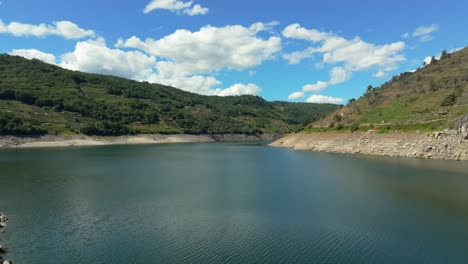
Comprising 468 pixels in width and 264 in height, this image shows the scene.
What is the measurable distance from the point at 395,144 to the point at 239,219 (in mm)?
54856

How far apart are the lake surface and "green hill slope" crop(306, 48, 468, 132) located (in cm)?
3078

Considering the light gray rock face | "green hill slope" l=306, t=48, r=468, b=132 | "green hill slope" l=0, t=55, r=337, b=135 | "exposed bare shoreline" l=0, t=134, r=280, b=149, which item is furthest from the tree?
"exposed bare shoreline" l=0, t=134, r=280, b=149

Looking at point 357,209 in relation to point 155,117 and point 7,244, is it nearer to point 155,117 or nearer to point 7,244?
point 7,244

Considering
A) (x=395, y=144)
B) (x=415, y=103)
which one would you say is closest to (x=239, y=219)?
(x=395, y=144)

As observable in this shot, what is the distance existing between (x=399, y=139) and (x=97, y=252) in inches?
2551

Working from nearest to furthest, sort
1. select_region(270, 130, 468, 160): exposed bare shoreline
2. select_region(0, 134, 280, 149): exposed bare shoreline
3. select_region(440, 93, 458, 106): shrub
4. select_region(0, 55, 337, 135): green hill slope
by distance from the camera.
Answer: select_region(270, 130, 468, 160): exposed bare shoreline, select_region(440, 93, 458, 106): shrub, select_region(0, 134, 280, 149): exposed bare shoreline, select_region(0, 55, 337, 135): green hill slope

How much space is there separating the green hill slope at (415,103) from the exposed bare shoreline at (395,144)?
2.02 m

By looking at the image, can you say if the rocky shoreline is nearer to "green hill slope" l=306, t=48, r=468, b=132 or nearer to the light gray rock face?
the light gray rock face

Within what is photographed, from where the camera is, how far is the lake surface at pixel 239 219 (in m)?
17.8

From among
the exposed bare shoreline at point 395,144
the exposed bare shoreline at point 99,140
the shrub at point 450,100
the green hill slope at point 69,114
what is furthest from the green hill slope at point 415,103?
the exposed bare shoreline at point 99,140

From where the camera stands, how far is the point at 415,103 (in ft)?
264

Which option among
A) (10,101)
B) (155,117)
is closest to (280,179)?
(10,101)

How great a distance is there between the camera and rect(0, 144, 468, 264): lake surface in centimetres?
1778

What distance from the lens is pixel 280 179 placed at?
140 feet
